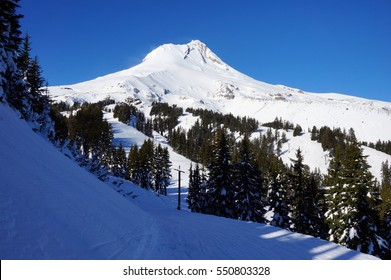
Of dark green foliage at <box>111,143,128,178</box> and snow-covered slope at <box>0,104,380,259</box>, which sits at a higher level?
snow-covered slope at <box>0,104,380,259</box>

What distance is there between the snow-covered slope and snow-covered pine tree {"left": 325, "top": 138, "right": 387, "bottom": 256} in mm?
10844

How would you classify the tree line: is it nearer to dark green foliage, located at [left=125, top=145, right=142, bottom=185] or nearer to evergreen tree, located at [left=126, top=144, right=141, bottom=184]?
dark green foliage, located at [left=125, top=145, right=142, bottom=185]

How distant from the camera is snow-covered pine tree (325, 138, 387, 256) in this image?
2184 centimetres

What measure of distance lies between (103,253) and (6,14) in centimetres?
1970

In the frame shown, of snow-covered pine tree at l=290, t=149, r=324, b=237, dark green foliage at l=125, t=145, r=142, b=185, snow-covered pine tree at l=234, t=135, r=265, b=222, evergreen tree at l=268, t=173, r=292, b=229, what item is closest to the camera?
snow-covered pine tree at l=290, t=149, r=324, b=237

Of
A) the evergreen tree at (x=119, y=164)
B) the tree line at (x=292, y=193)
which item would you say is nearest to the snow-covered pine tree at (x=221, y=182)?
the tree line at (x=292, y=193)

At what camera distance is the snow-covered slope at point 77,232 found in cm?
671

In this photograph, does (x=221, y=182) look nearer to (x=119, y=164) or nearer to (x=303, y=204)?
(x=303, y=204)

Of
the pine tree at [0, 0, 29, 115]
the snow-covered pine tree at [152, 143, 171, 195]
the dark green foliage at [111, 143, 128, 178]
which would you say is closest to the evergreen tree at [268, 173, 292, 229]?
the pine tree at [0, 0, 29, 115]

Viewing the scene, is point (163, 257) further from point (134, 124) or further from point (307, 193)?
point (134, 124)

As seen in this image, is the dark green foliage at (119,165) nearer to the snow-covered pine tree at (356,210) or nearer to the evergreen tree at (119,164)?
the evergreen tree at (119,164)

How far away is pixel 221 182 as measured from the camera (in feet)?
108

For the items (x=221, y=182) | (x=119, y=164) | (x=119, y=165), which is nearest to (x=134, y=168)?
(x=119, y=164)

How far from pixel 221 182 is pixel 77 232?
26.1 m
